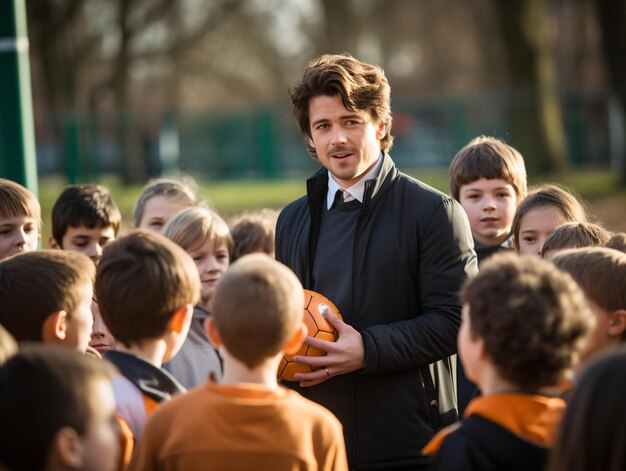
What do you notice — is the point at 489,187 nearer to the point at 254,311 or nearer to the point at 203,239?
the point at 203,239

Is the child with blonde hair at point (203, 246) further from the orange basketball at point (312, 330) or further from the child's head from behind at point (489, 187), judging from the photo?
the child's head from behind at point (489, 187)

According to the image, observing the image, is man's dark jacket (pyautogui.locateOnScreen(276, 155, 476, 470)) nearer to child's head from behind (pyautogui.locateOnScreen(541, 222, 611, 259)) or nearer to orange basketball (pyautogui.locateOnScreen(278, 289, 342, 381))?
orange basketball (pyautogui.locateOnScreen(278, 289, 342, 381))

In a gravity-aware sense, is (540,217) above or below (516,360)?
above

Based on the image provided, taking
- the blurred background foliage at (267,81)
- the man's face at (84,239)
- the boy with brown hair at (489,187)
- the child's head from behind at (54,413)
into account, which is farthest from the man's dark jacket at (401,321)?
the blurred background foliage at (267,81)

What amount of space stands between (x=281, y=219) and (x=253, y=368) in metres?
1.68

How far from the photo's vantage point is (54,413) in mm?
2582

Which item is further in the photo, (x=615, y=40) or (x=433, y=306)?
(x=615, y=40)

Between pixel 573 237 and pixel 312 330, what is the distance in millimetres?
1735

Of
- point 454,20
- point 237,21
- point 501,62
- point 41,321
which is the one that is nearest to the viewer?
point 41,321

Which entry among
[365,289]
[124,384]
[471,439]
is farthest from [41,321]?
[471,439]

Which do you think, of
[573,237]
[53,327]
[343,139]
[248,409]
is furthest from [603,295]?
[53,327]

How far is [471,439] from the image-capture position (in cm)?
287

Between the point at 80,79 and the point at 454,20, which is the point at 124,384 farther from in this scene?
the point at 454,20

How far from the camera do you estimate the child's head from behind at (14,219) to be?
5.36 metres
